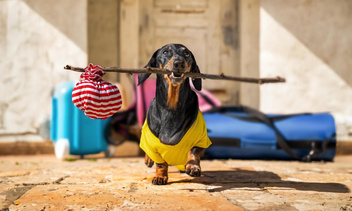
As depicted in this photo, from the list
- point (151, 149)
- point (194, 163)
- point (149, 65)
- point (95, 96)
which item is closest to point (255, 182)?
point (194, 163)

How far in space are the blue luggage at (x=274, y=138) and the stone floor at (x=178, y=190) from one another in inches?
29.9

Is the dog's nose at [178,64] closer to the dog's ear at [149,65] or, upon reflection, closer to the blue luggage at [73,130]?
the dog's ear at [149,65]

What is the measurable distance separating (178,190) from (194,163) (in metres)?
0.20

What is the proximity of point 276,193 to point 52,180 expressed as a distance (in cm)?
156

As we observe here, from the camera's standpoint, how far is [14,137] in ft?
15.8

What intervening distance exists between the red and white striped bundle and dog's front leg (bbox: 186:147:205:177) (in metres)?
Answer: 0.59

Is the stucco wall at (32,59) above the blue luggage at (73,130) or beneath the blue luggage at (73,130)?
above

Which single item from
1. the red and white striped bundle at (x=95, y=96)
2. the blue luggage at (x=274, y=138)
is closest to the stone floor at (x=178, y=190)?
the red and white striped bundle at (x=95, y=96)

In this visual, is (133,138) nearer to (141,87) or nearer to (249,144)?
(141,87)

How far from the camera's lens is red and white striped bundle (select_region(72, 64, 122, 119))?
2018 millimetres

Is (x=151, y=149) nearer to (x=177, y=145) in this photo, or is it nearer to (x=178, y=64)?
(x=177, y=145)

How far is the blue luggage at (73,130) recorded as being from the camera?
427 cm

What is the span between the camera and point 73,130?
14.1 ft

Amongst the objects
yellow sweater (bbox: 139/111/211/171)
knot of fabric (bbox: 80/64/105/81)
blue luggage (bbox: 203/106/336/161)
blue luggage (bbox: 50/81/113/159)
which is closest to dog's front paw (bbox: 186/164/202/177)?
yellow sweater (bbox: 139/111/211/171)
